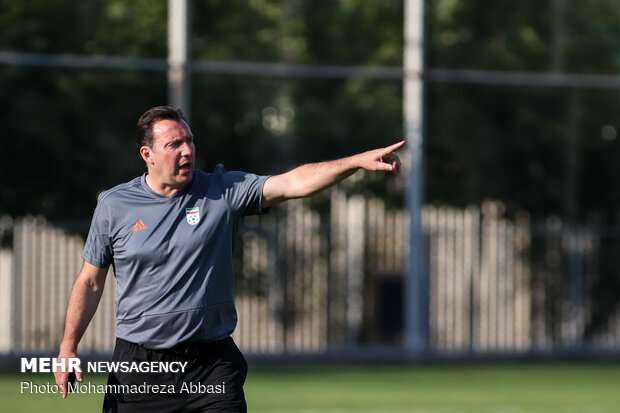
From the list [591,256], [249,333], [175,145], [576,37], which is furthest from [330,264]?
[175,145]

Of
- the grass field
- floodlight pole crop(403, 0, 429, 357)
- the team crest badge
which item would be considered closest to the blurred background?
floodlight pole crop(403, 0, 429, 357)

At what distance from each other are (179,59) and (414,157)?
3398 millimetres

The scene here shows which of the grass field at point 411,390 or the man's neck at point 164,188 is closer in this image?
the man's neck at point 164,188

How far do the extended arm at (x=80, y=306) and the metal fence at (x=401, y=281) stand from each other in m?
10.9

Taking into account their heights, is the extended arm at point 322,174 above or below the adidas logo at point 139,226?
above

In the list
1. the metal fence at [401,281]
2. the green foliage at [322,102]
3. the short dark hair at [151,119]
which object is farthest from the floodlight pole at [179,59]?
the short dark hair at [151,119]

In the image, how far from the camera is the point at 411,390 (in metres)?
13.9

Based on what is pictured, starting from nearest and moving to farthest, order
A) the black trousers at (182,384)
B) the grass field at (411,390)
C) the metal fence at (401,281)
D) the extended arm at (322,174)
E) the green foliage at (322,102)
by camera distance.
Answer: the extended arm at (322,174), the black trousers at (182,384), the grass field at (411,390), the green foliage at (322,102), the metal fence at (401,281)

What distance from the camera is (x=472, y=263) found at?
18438 millimetres

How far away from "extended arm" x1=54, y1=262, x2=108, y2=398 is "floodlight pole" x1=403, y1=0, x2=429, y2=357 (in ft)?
38.1

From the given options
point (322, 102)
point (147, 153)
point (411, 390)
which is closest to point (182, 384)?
point (147, 153)

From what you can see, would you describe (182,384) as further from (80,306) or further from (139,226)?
(139,226)

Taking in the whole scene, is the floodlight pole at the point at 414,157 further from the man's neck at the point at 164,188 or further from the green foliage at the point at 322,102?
Result: the man's neck at the point at 164,188

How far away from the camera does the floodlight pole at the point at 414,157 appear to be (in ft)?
56.6
